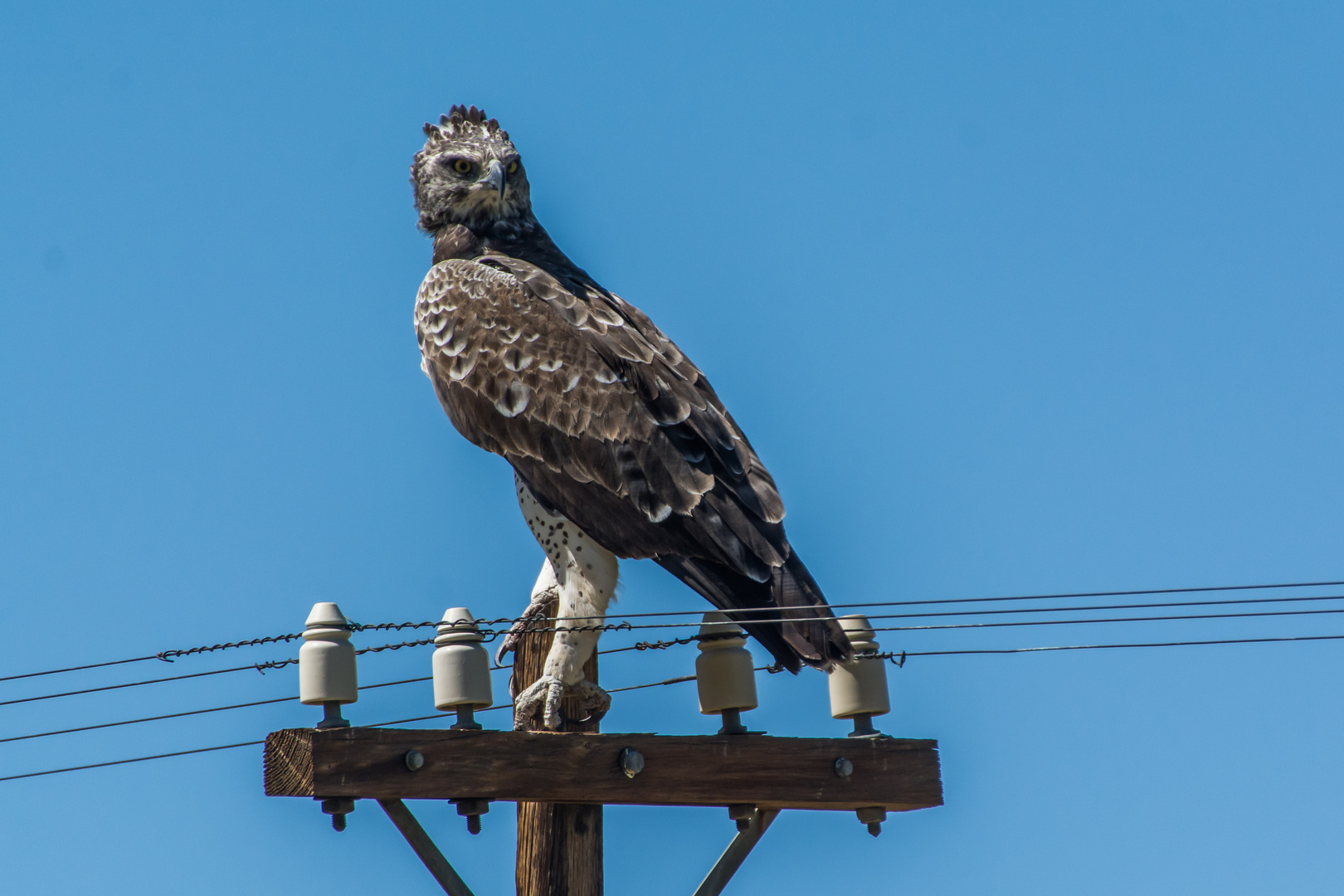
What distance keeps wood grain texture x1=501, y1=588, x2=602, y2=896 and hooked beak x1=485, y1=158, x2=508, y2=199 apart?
11.3ft

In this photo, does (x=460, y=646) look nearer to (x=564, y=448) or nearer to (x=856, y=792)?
(x=564, y=448)

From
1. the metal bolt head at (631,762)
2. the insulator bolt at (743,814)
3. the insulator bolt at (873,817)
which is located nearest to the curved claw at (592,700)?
the metal bolt head at (631,762)

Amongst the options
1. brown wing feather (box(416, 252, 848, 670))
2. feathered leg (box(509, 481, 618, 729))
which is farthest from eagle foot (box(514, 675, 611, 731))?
brown wing feather (box(416, 252, 848, 670))

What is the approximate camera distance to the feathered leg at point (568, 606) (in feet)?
20.4

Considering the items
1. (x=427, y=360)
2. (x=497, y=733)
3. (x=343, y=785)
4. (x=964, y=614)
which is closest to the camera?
(x=343, y=785)

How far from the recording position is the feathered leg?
6207 mm

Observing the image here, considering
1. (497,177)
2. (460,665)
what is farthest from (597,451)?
(497,177)

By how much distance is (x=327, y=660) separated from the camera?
5.63 meters

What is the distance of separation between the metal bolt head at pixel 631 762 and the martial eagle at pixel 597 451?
43cm

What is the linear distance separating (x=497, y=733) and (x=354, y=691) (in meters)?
0.54

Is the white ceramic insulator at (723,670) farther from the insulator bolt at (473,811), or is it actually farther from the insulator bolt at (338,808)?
the insulator bolt at (338,808)

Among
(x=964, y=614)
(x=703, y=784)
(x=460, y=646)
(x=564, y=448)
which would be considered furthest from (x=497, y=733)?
(x=964, y=614)

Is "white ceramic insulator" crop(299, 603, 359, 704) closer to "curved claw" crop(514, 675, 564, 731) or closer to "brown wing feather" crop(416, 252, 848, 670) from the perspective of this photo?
"curved claw" crop(514, 675, 564, 731)

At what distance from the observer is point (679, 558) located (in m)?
6.35
